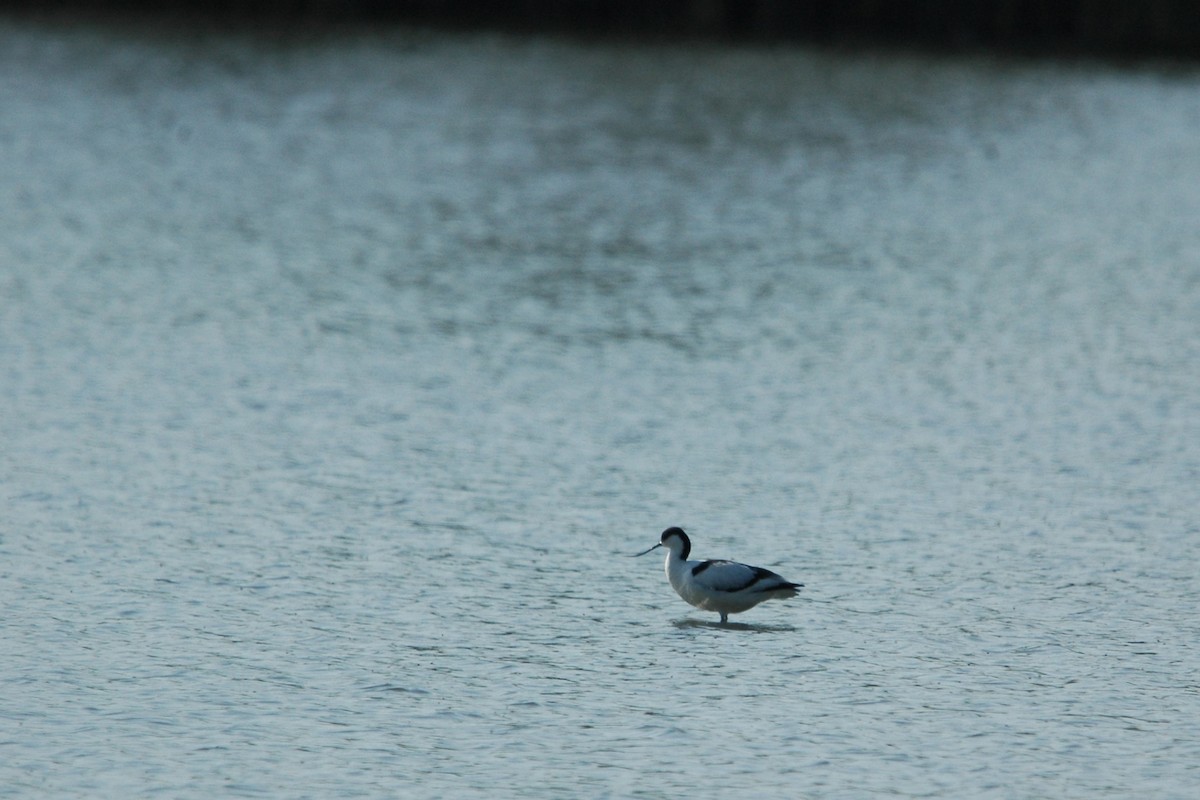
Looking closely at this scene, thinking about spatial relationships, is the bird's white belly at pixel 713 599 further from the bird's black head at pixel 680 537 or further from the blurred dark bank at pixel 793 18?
the blurred dark bank at pixel 793 18

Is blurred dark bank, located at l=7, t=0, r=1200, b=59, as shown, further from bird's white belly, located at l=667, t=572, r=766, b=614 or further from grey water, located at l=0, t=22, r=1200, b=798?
bird's white belly, located at l=667, t=572, r=766, b=614

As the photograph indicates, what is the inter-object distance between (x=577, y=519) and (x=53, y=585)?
16.1ft

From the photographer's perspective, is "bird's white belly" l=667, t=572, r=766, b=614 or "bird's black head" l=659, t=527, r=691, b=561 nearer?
"bird's white belly" l=667, t=572, r=766, b=614

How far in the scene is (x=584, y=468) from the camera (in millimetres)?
19078

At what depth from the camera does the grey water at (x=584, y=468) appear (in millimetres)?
11992

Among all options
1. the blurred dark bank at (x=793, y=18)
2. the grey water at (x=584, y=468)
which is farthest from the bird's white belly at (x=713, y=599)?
the blurred dark bank at (x=793, y=18)

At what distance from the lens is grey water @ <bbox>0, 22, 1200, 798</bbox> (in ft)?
39.3

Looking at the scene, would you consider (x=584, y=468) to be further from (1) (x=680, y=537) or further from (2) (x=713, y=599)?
(2) (x=713, y=599)

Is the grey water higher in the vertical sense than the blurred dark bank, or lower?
lower

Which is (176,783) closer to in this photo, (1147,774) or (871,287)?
(1147,774)

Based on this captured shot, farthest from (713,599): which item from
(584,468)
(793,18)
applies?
(793,18)

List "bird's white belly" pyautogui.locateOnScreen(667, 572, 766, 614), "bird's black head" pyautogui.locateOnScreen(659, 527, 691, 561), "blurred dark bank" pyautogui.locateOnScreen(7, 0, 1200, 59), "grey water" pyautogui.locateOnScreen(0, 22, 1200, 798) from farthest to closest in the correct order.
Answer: "blurred dark bank" pyautogui.locateOnScreen(7, 0, 1200, 59), "bird's black head" pyautogui.locateOnScreen(659, 527, 691, 561), "bird's white belly" pyautogui.locateOnScreen(667, 572, 766, 614), "grey water" pyautogui.locateOnScreen(0, 22, 1200, 798)

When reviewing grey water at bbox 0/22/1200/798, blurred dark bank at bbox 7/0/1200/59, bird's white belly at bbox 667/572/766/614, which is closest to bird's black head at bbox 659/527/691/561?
bird's white belly at bbox 667/572/766/614

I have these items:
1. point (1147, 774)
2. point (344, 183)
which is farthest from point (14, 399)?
Answer: point (344, 183)
